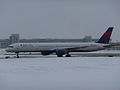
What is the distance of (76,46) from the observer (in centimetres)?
3769

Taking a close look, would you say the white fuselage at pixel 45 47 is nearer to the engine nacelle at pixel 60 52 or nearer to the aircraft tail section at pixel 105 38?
the engine nacelle at pixel 60 52

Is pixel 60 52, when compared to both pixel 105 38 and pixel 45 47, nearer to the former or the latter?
pixel 45 47

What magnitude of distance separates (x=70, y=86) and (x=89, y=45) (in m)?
29.4

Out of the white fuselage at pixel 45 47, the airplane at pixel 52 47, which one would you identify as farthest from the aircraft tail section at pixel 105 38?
the white fuselage at pixel 45 47

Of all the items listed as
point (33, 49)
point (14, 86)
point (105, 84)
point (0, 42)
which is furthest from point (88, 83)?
point (0, 42)

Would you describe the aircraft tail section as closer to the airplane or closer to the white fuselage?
the airplane

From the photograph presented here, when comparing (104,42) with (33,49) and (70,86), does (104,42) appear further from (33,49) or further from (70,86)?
(70,86)

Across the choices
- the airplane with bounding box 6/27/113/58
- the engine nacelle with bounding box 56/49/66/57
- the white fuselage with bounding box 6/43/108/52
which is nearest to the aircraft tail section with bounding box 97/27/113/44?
the airplane with bounding box 6/27/113/58

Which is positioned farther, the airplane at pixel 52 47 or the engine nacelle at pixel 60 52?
the airplane at pixel 52 47

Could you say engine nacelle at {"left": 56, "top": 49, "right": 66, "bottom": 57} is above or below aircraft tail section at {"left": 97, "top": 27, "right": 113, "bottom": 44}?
below

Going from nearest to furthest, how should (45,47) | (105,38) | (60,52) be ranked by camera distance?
(60,52)
(45,47)
(105,38)

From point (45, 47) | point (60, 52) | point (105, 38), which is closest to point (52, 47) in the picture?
point (45, 47)

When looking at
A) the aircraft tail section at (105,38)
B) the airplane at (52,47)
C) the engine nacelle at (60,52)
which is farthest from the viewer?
the aircraft tail section at (105,38)

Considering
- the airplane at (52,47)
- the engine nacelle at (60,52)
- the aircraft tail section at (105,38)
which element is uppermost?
the aircraft tail section at (105,38)
